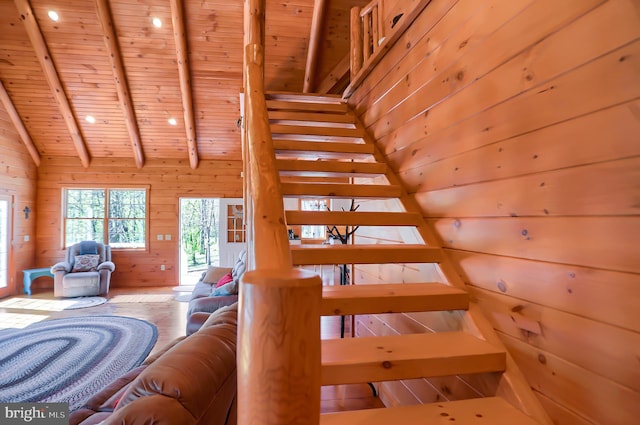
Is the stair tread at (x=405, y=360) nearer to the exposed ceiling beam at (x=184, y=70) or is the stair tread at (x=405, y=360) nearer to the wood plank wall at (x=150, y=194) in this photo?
the exposed ceiling beam at (x=184, y=70)

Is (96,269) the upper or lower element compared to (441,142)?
lower

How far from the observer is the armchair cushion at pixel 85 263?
616 cm

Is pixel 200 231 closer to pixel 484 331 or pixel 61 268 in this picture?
pixel 61 268

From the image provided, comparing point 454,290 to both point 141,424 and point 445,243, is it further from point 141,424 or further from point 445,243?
point 141,424

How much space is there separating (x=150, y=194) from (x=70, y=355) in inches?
167

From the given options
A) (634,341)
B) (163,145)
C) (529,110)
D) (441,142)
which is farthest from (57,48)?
(634,341)

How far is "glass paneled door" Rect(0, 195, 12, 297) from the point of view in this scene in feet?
19.6

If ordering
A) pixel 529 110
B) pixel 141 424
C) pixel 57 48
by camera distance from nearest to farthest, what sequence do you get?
pixel 141 424 < pixel 529 110 < pixel 57 48

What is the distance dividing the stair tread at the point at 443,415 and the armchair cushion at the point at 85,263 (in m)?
6.82

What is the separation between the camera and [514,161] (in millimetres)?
1263

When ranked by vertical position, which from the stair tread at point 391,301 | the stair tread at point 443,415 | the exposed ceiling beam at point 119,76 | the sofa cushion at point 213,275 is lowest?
the sofa cushion at point 213,275

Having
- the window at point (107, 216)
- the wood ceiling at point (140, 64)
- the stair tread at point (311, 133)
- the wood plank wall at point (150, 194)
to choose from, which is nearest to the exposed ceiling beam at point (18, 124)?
the wood ceiling at point (140, 64)

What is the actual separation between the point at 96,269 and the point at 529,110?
7.40 meters

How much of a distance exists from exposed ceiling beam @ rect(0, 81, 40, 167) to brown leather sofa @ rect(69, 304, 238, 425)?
664 cm
